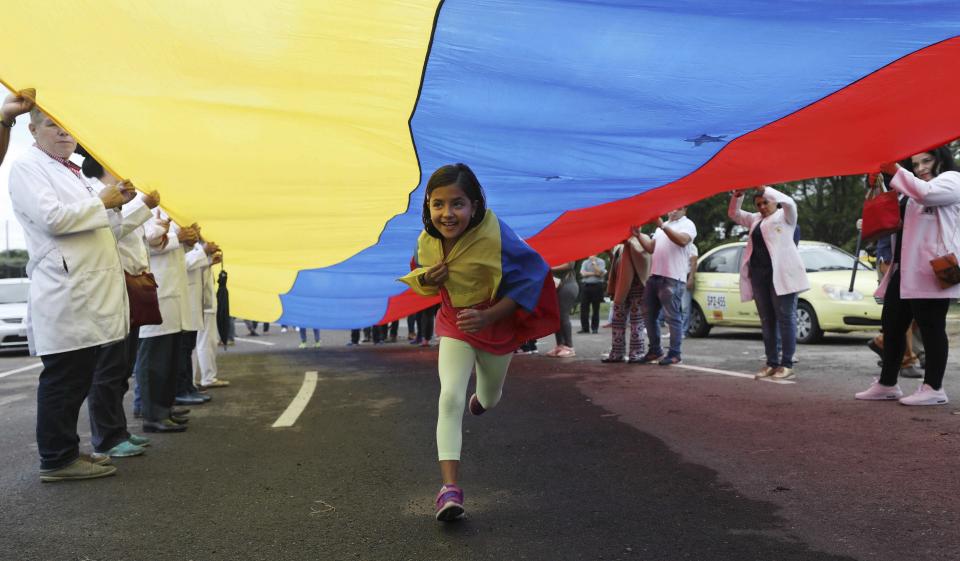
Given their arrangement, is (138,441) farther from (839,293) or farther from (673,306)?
(839,293)

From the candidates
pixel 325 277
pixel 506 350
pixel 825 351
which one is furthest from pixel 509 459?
pixel 825 351

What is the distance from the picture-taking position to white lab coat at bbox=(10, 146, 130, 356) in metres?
4.07

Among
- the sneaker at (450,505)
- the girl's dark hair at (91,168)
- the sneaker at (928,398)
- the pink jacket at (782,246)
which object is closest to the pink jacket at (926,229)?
the sneaker at (928,398)

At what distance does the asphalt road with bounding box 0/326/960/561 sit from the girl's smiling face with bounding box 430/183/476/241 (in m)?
1.31

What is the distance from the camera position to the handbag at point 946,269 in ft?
17.4

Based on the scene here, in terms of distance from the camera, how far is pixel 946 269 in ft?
17.4

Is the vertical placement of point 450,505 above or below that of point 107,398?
below

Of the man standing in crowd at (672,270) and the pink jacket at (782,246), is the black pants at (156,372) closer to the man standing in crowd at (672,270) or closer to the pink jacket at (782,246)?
the pink jacket at (782,246)

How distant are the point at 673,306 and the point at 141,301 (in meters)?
6.15

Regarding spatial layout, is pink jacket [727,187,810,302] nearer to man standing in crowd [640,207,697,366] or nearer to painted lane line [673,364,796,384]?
painted lane line [673,364,796,384]

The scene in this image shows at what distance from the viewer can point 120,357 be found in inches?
190

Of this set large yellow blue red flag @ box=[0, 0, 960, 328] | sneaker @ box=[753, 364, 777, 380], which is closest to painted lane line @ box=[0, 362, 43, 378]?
large yellow blue red flag @ box=[0, 0, 960, 328]

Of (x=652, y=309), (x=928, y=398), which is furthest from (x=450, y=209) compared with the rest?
(x=652, y=309)

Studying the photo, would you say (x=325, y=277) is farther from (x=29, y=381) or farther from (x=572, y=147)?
(x=572, y=147)
